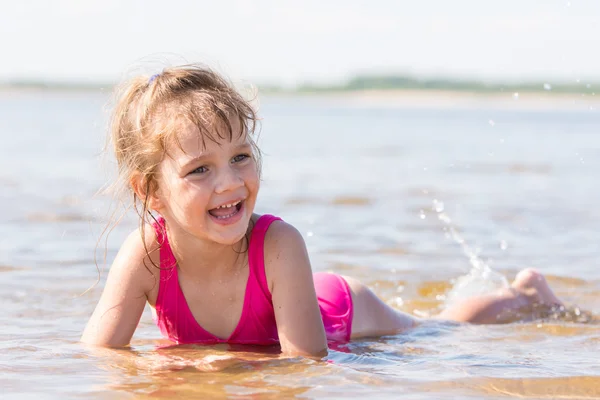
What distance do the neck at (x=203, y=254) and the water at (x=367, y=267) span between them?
329mm

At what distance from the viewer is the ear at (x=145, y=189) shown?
11.3ft

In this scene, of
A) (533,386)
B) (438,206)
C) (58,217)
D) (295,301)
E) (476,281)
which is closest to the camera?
(533,386)

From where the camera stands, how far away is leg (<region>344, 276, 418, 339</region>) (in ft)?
→ 13.7

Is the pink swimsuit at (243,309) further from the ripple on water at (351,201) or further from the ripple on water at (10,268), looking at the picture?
the ripple on water at (351,201)

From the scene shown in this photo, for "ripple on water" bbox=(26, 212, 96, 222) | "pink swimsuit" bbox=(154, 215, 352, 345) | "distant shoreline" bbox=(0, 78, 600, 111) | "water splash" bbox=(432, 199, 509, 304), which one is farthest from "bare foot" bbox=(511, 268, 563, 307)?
"distant shoreline" bbox=(0, 78, 600, 111)

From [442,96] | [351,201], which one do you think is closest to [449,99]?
[442,96]

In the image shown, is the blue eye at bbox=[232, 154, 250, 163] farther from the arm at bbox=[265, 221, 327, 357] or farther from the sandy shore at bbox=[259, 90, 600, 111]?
the sandy shore at bbox=[259, 90, 600, 111]

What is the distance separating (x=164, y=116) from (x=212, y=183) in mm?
323

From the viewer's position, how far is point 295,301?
338 centimetres

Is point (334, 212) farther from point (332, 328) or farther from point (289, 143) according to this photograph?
point (289, 143)

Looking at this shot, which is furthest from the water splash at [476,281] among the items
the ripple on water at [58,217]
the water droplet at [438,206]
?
the ripple on water at [58,217]

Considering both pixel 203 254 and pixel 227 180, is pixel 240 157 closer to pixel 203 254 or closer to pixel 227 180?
pixel 227 180

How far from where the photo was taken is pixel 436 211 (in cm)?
859

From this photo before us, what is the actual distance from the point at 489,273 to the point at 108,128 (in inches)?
123
